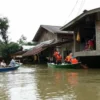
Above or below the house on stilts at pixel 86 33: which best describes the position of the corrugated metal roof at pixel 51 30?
above

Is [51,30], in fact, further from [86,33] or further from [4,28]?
[4,28]

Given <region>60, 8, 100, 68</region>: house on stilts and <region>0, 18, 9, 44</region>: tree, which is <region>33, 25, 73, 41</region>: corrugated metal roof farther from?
<region>0, 18, 9, 44</region>: tree

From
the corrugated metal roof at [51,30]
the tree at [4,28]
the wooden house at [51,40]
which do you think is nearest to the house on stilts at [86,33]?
the wooden house at [51,40]

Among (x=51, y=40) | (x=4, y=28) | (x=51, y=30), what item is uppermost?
(x=4, y=28)

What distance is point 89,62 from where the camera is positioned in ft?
77.0

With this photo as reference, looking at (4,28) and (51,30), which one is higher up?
(4,28)

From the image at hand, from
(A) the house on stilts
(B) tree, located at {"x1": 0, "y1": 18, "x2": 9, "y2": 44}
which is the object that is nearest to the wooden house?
(A) the house on stilts

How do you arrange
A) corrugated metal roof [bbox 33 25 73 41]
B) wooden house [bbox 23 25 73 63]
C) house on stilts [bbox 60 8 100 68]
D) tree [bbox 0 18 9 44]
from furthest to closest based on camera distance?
tree [bbox 0 18 9 44], corrugated metal roof [bbox 33 25 73 41], wooden house [bbox 23 25 73 63], house on stilts [bbox 60 8 100 68]

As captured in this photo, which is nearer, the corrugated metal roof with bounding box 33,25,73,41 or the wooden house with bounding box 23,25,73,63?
the wooden house with bounding box 23,25,73,63

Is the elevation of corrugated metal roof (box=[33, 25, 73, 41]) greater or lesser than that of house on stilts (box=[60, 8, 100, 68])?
greater

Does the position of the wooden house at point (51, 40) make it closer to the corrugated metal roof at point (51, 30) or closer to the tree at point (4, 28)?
the corrugated metal roof at point (51, 30)

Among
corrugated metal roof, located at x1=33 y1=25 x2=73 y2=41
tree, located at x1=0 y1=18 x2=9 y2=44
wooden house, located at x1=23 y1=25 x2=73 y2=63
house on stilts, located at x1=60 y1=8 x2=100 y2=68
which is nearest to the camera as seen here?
house on stilts, located at x1=60 y1=8 x2=100 y2=68

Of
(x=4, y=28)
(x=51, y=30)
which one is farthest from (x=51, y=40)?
(x=4, y=28)

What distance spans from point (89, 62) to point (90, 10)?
Answer: 6350mm
